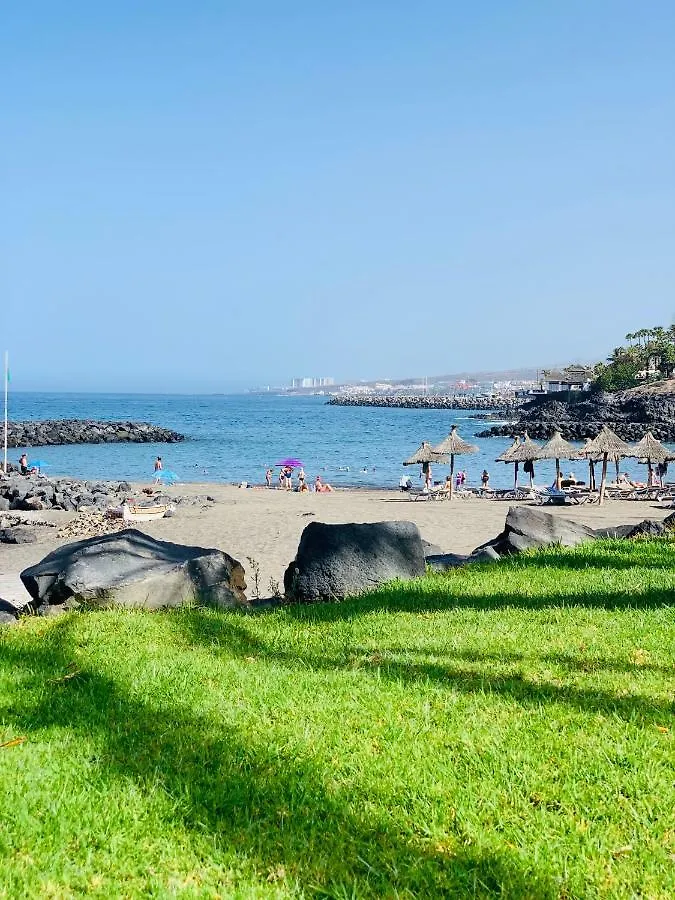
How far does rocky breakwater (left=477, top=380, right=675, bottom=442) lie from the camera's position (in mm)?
79625

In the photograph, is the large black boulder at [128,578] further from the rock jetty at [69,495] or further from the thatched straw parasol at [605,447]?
the thatched straw parasol at [605,447]

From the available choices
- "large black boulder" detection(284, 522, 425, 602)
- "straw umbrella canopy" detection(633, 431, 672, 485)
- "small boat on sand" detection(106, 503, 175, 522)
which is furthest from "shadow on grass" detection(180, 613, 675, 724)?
"straw umbrella canopy" detection(633, 431, 672, 485)

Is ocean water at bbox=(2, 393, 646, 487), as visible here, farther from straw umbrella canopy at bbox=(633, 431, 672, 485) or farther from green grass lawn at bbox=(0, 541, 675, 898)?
green grass lawn at bbox=(0, 541, 675, 898)

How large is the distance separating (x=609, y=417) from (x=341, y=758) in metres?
92.0

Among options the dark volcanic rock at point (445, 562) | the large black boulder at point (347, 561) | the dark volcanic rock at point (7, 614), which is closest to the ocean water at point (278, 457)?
the dark volcanic rock at point (445, 562)

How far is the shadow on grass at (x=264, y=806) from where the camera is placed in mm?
2812

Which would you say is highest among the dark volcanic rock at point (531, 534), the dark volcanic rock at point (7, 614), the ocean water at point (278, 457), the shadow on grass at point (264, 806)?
the dark volcanic rock at point (531, 534)

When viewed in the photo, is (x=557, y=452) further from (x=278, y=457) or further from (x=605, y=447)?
(x=278, y=457)

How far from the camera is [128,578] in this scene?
7.30 metres


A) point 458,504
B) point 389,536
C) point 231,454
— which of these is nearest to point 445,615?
point 389,536

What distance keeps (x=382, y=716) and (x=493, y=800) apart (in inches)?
37.6

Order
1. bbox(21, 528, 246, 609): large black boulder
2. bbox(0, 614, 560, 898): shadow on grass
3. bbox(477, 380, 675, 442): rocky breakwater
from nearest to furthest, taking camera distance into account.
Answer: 1. bbox(0, 614, 560, 898): shadow on grass
2. bbox(21, 528, 246, 609): large black boulder
3. bbox(477, 380, 675, 442): rocky breakwater

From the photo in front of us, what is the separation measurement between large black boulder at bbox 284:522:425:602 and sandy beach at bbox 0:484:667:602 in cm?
426

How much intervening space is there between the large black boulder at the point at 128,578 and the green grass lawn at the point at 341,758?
3.05 ft
